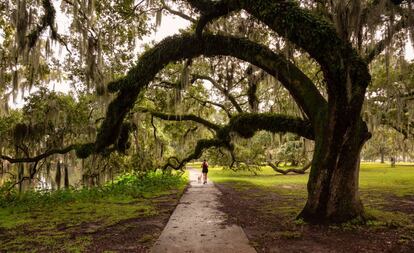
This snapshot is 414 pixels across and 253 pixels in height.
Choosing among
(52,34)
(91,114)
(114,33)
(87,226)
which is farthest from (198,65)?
(87,226)

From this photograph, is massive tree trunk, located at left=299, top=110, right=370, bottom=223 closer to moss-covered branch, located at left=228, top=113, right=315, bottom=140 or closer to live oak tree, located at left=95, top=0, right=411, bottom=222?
live oak tree, located at left=95, top=0, right=411, bottom=222

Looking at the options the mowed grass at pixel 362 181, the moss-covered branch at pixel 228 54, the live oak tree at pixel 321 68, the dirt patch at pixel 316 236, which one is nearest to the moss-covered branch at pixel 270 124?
the live oak tree at pixel 321 68

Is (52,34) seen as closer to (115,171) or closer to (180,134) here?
(180,134)

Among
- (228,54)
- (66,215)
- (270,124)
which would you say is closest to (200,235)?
(270,124)

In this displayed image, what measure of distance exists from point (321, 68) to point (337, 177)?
241 centimetres

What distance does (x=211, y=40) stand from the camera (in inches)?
339

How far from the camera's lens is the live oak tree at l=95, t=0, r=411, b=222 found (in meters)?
7.09

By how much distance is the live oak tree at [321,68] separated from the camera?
7.09m

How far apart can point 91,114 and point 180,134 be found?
664 cm


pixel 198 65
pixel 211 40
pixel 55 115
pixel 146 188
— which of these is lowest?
pixel 146 188

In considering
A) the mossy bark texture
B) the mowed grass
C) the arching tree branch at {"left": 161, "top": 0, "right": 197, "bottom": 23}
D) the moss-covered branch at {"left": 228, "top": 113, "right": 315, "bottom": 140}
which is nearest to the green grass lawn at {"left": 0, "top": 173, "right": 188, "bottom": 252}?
the moss-covered branch at {"left": 228, "top": 113, "right": 315, "bottom": 140}

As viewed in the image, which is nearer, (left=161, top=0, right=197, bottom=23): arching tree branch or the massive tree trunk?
the massive tree trunk

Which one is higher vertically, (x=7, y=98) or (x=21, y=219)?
(x=7, y=98)

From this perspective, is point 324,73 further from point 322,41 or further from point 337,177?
point 337,177
